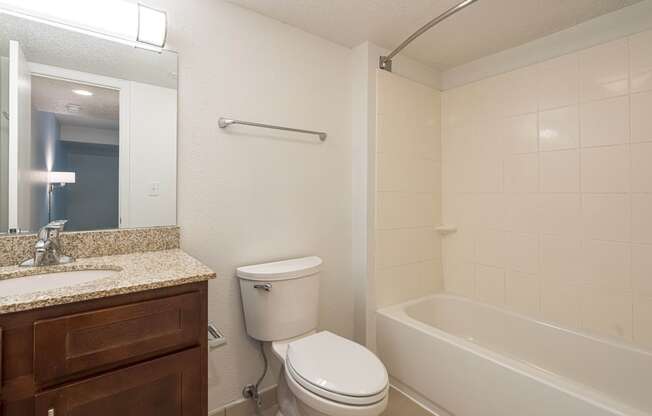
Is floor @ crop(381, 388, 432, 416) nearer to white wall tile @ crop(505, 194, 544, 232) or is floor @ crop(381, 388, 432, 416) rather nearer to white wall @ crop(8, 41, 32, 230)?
white wall tile @ crop(505, 194, 544, 232)

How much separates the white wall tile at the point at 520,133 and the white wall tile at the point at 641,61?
436mm

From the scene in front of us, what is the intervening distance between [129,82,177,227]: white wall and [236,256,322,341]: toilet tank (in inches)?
18.4

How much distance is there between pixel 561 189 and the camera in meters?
1.75

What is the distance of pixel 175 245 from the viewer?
4.61 ft

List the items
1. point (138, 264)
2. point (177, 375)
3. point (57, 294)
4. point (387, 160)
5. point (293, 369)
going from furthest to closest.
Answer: point (387, 160) < point (293, 369) < point (138, 264) < point (177, 375) < point (57, 294)

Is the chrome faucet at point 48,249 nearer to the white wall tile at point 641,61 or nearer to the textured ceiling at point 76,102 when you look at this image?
the textured ceiling at point 76,102

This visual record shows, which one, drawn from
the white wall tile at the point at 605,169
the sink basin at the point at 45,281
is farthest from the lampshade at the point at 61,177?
the white wall tile at the point at 605,169

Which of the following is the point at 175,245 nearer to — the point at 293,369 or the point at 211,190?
the point at 211,190

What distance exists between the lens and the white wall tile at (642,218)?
4.84 feet

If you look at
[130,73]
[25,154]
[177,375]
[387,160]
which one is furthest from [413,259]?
[25,154]

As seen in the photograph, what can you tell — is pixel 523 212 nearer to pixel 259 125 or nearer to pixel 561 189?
pixel 561 189

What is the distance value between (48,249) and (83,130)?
49cm

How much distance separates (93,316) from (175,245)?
1.93 ft

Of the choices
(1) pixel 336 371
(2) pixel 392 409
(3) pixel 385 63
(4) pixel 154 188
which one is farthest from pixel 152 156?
(2) pixel 392 409
